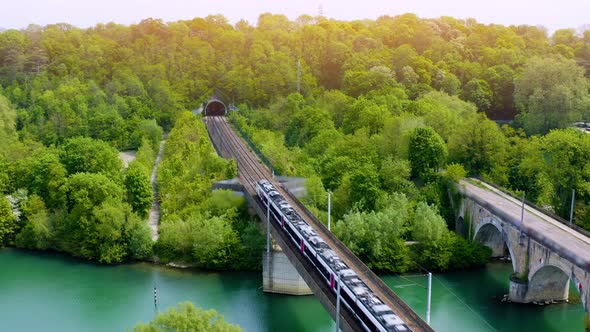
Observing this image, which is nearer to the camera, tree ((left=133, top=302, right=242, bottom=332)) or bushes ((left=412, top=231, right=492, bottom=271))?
tree ((left=133, top=302, right=242, bottom=332))

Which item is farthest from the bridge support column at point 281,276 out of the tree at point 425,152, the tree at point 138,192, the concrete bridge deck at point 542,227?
the tree at point 425,152

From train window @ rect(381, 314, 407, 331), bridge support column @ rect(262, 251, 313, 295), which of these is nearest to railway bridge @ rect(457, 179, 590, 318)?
train window @ rect(381, 314, 407, 331)

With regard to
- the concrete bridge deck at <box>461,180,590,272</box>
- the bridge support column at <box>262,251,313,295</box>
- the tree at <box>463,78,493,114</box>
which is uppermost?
the tree at <box>463,78,493,114</box>

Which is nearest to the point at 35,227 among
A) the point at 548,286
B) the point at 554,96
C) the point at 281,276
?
the point at 281,276

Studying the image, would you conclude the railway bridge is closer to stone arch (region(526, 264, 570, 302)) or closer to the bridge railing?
stone arch (region(526, 264, 570, 302))

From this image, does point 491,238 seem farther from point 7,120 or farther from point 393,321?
point 7,120

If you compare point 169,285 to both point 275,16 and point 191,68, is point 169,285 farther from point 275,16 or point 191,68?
point 275,16

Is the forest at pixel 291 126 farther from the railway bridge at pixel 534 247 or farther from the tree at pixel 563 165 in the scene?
the railway bridge at pixel 534 247
